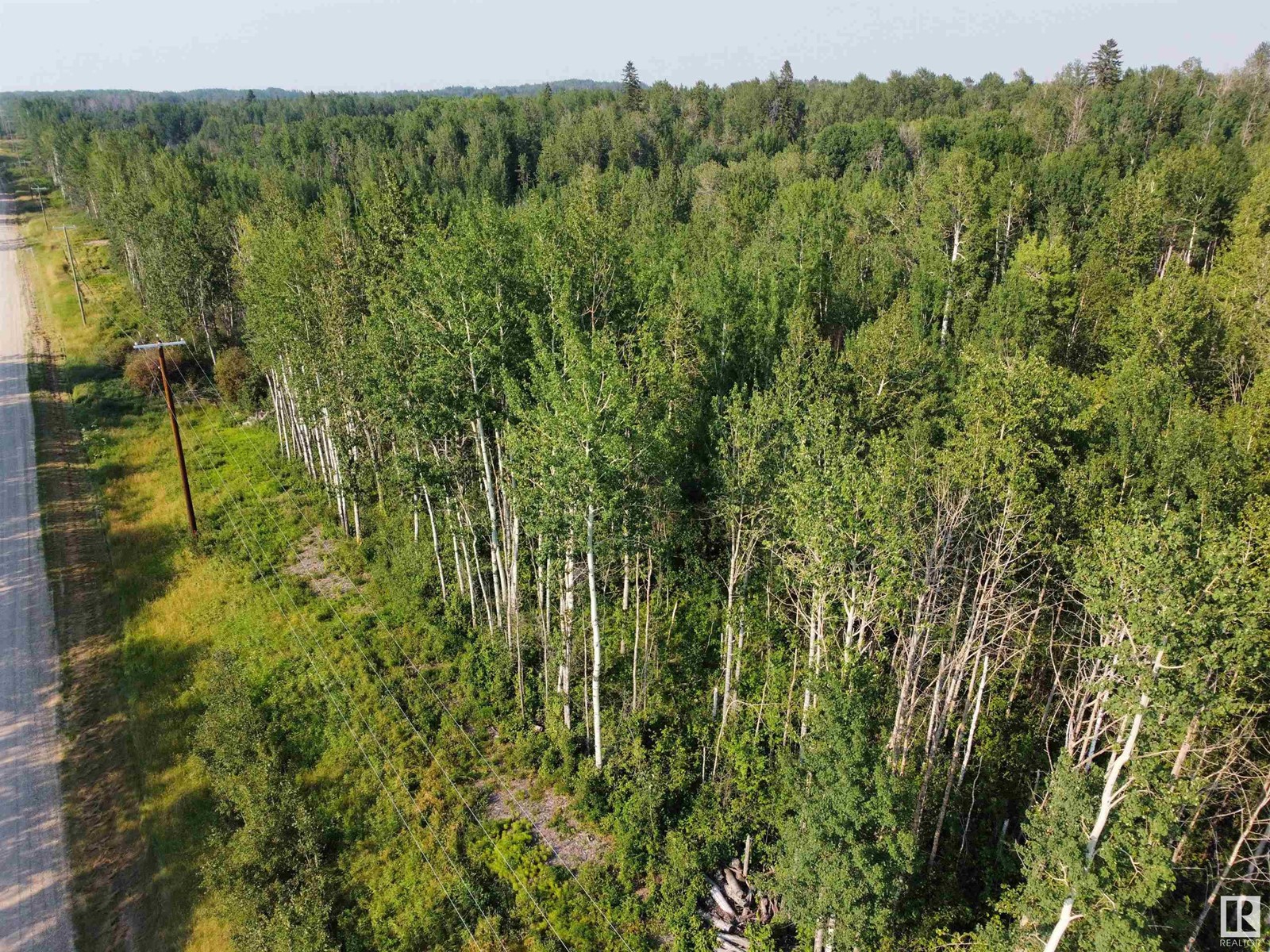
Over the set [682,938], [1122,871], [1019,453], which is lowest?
[682,938]

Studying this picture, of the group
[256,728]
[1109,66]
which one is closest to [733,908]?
[256,728]

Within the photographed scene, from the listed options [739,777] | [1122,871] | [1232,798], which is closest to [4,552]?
[739,777]

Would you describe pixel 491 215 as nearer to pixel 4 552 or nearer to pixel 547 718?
pixel 547 718

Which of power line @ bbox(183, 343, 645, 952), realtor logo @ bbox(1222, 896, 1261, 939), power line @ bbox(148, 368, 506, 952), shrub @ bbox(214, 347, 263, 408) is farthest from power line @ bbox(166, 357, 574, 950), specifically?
shrub @ bbox(214, 347, 263, 408)

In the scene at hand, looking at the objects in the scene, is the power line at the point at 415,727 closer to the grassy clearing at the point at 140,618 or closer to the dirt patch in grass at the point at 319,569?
the dirt patch in grass at the point at 319,569

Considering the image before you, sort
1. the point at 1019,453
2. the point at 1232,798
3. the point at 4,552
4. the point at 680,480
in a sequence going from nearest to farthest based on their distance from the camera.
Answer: the point at 1232,798 < the point at 1019,453 < the point at 680,480 < the point at 4,552

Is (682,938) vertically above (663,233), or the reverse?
(663,233)

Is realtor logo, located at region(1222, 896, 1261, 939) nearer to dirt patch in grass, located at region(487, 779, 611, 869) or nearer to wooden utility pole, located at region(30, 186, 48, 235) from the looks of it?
dirt patch in grass, located at region(487, 779, 611, 869)
